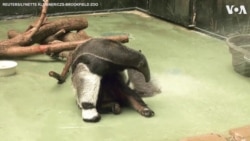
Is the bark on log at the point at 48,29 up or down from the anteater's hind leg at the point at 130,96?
up

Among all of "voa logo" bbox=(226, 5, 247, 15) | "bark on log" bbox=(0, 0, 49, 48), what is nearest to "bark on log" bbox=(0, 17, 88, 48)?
"bark on log" bbox=(0, 0, 49, 48)

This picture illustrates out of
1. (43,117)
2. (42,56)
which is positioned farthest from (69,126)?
(42,56)

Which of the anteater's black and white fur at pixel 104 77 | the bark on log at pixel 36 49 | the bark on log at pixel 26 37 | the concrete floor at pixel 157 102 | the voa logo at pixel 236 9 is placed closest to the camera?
the concrete floor at pixel 157 102

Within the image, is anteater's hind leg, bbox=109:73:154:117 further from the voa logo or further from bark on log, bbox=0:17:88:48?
the voa logo

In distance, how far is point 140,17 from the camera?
18.8 ft

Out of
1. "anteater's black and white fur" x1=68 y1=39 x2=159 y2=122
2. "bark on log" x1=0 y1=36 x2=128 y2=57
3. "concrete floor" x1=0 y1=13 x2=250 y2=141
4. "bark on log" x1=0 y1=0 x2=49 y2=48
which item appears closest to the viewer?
"concrete floor" x1=0 y1=13 x2=250 y2=141

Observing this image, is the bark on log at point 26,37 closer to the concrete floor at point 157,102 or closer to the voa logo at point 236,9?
the concrete floor at point 157,102

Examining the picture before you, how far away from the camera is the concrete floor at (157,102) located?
2627mm

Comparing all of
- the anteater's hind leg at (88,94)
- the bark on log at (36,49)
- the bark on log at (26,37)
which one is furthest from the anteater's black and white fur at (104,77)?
the bark on log at (26,37)

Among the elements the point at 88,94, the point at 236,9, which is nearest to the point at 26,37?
the point at 88,94

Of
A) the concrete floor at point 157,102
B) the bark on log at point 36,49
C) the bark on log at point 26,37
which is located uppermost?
the bark on log at point 26,37

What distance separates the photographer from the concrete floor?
2.63m

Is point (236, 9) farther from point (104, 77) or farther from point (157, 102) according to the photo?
point (104, 77)

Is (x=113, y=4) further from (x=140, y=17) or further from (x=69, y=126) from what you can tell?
(x=69, y=126)
